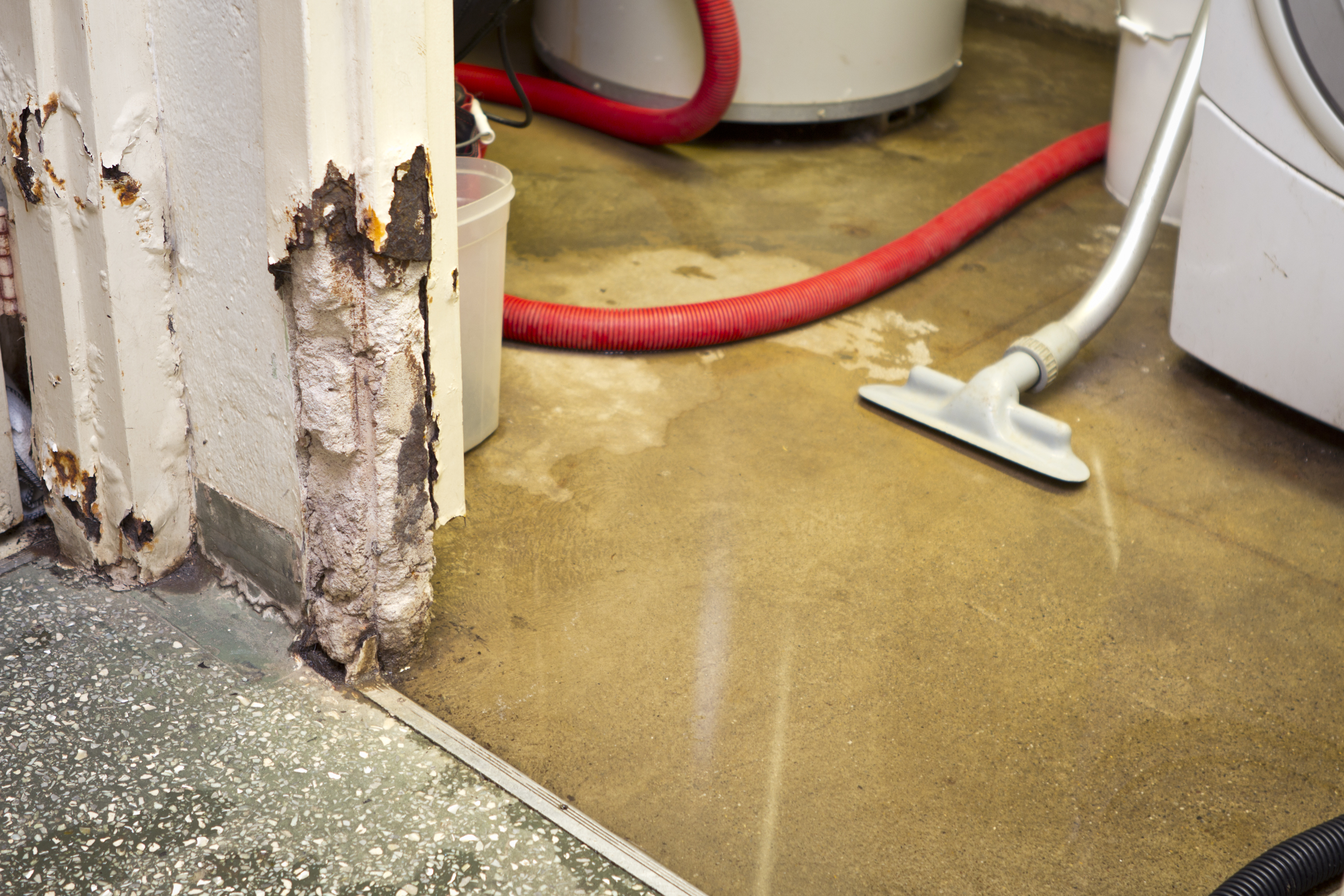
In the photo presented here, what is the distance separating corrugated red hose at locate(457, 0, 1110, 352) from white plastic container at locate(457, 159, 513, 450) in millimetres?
338

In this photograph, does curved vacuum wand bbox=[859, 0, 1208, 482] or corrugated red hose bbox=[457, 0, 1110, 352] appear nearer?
curved vacuum wand bbox=[859, 0, 1208, 482]

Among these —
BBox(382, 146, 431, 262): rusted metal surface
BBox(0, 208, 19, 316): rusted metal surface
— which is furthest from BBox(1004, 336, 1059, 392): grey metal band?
BBox(0, 208, 19, 316): rusted metal surface

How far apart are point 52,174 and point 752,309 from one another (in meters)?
1.27

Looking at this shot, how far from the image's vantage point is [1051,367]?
200 cm

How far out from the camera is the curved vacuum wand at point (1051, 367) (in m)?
1.89

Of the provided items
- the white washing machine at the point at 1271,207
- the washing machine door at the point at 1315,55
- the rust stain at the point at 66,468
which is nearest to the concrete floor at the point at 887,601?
the white washing machine at the point at 1271,207

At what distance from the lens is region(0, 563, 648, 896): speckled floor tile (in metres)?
1.06

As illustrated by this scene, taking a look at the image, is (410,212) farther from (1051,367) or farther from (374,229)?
(1051,367)

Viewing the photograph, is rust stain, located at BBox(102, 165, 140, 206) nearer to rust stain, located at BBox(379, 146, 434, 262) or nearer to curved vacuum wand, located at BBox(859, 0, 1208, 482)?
rust stain, located at BBox(379, 146, 434, 262)

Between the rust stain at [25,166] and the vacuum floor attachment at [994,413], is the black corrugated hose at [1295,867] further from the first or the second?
the rust stain at [25,166]

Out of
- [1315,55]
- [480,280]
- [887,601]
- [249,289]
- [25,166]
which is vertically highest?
[1315,55]

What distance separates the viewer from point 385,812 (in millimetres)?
1134

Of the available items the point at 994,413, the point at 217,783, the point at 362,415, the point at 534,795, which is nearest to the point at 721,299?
the point at 994,413

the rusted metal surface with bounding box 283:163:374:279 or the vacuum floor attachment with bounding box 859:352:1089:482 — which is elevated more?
the rusted metal surface with bounding box 283:163:374:279
